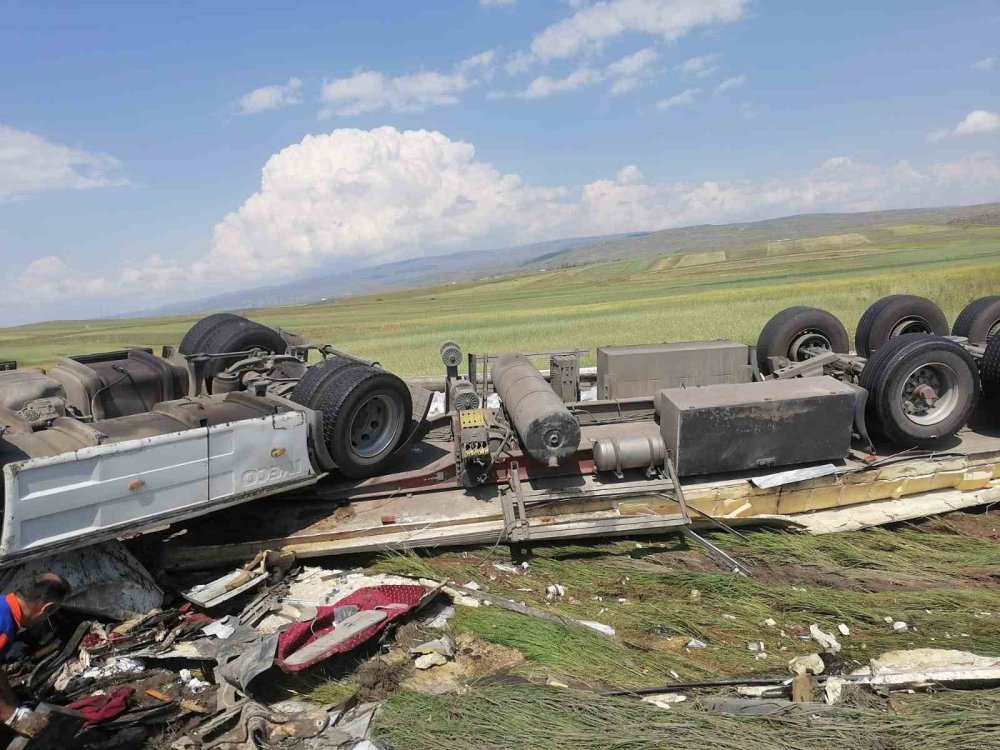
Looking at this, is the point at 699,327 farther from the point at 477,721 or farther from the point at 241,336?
the point at 477,721

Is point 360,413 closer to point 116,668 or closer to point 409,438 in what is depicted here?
point 409,438

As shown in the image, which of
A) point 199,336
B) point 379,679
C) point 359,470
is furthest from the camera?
point 199,336

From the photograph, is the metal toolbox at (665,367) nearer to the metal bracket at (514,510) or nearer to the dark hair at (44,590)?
the metal bracket at (514,510)

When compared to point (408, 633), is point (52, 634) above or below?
above

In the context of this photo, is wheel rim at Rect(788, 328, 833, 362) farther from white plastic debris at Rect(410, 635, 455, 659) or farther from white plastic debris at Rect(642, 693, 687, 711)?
white plastic debris at Rect(410, 635, 455, 659)

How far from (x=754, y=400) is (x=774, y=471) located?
0.92 meters

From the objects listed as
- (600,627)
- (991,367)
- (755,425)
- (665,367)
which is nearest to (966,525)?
(991,367)

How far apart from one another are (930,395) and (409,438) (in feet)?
19.7

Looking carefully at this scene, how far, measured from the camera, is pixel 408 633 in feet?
17.2

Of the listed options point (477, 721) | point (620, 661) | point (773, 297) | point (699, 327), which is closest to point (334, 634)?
point (477, 721)

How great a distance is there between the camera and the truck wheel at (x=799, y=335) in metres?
9.91

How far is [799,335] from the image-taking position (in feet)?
32.7

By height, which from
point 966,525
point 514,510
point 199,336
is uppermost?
point 199,336

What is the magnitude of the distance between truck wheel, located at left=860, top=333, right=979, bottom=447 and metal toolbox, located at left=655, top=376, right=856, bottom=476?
478mm
